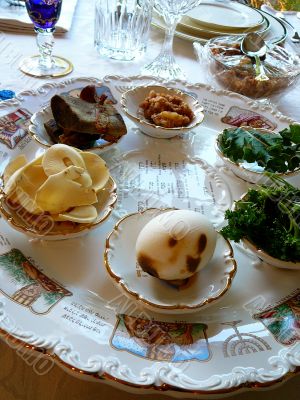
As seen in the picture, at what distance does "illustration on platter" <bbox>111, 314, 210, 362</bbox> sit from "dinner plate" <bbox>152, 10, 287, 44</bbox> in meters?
0.80

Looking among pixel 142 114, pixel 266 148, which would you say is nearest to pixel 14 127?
pixel 142 114

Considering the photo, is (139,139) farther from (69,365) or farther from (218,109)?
(69,365)

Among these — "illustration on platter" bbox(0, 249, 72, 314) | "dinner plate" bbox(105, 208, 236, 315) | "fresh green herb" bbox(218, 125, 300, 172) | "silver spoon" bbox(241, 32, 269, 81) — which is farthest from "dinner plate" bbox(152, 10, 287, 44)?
"illustration on platter" bbox(0, 249, 72, 314)

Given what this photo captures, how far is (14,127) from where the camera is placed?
775 mm

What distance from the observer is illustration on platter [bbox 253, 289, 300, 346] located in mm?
515

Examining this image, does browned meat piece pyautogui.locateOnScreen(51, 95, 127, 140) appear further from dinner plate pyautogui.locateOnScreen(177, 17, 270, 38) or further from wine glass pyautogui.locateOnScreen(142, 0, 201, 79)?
dinner plate pyautogui.locateOnScreen(177, 17, 270, 38)

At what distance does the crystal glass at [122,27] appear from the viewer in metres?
1.05

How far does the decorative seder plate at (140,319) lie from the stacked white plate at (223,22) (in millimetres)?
543

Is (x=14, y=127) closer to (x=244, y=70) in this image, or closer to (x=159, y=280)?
(x=159, y=280)

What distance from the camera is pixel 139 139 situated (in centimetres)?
84

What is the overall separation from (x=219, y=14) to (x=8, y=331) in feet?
3.35

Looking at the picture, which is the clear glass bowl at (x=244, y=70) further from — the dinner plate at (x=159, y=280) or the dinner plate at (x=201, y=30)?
the dinner plate at (x=159, y=280)

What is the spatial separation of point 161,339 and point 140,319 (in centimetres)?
4

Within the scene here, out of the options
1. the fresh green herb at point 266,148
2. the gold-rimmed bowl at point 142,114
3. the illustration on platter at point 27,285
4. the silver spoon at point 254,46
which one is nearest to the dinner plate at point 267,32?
the silver spoon at point 254,46
